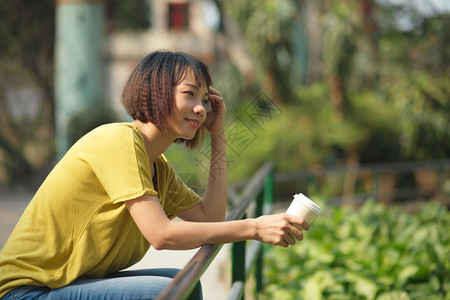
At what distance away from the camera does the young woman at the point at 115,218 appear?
157 centimetres

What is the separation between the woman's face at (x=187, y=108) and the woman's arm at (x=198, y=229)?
312 mm

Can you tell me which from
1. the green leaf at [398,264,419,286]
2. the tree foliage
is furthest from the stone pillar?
the green leaf at [398,264,419,286]

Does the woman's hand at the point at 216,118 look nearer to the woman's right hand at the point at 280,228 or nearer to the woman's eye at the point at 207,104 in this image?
the woman's eye at the point at 207,104

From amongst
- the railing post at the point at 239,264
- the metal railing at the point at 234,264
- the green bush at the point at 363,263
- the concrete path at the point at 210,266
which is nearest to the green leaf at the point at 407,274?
the green bush at the point at 363,263

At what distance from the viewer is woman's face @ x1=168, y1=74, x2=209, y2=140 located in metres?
1.77

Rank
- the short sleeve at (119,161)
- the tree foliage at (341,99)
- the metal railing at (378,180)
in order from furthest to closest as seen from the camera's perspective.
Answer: the tree foliage at (341,99), the metal railing at (378,180), the short sleeve at (119,161)

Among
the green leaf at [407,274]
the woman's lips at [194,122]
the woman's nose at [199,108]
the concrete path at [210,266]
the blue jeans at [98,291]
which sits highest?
the woman's nose at [199,108]

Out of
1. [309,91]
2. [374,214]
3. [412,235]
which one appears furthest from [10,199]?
[412,235]

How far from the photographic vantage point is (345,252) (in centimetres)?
416

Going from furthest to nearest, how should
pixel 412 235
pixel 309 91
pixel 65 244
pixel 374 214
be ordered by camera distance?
1. pixel 309 91
2. pixel 374 214
3. pixel 412 235
4. pixel 65 244

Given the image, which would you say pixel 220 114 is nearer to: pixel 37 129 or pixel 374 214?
pixel 374 214

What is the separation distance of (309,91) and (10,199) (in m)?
6.62

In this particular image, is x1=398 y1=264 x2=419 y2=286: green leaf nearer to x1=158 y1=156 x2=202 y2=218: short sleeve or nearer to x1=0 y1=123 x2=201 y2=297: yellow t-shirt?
x1=158 y1=156 x2=202 y2=218: short sleeve

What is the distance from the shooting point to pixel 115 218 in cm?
163
